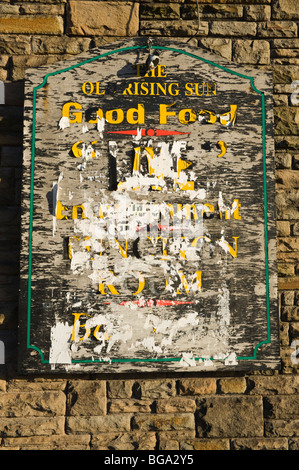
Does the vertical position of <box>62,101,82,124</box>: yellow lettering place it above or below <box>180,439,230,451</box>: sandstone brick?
above

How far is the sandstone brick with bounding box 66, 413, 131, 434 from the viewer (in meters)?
3.08

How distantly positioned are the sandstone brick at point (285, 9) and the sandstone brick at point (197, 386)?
8.94 ft

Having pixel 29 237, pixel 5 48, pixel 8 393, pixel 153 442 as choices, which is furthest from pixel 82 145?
pixel 153 442

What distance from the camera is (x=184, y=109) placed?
3.26 meters

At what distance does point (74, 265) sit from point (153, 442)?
4.25 feet

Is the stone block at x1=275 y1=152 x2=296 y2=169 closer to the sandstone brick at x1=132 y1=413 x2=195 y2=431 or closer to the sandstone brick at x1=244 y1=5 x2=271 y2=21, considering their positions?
the sandstone brick at x1=244 y1=5 x2=271 y2=21

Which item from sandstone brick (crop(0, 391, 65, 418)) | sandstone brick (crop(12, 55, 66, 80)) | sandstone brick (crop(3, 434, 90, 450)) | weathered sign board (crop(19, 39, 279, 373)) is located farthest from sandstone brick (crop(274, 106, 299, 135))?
sandstone brick (crop(3, 434, 90, 450))

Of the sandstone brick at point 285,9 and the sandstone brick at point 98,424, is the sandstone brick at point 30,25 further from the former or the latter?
the sandstone brick at point 98,424

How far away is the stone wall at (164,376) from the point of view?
3.09 m

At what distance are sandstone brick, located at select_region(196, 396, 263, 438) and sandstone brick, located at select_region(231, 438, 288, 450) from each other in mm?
40

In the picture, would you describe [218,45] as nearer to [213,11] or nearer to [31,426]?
[213,11]

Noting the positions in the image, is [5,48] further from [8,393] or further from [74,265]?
[8,393]

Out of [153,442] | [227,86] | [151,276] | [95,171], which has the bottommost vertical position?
[153,442]

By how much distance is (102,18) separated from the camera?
11.2 ft
